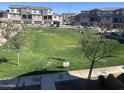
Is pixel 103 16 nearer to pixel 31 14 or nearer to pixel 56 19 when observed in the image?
pixel 56 19

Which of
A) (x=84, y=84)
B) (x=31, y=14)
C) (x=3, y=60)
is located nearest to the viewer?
(x=84, y=84)

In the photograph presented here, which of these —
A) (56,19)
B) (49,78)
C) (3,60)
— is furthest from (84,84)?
(56,19)

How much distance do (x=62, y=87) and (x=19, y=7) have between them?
63336 mm

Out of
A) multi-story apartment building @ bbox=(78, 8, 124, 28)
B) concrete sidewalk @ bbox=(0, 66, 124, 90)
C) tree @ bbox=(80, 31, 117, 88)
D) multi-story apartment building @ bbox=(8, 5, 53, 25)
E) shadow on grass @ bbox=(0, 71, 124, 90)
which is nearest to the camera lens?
shadow on grass @ bbox=(0, 71, 124, 90)

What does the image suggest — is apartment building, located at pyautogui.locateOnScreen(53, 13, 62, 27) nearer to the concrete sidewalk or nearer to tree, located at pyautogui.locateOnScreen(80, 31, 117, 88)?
tree, located at pyautogui.locateOnScreen(80, 31, 117, 88)

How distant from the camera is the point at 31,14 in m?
75.7

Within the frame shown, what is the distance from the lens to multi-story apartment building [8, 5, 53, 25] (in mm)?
68812

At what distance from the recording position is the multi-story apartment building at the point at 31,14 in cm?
6881

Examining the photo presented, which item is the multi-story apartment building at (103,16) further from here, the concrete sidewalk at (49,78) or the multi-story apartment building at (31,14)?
the concrete sidewalk at (49,78)

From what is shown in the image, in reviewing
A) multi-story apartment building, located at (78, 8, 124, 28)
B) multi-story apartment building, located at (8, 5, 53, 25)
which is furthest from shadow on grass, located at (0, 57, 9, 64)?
multi-story apartment building, located at (78, 8, 124, 28)

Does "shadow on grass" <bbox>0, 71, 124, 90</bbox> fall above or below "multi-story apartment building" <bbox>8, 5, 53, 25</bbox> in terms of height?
below

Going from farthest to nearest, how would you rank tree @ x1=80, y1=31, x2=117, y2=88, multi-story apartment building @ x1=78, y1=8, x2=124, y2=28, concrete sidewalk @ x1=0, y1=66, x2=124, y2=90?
multi-story apartment building @ x1=78, y1=8, x2=124, y2=28 < tree @ x1=80, y1=31, x2=117, y2=88 < concrete sidewalk @ x1=0, y1=66, x2=124, y2=90

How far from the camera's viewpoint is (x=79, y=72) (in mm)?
15766

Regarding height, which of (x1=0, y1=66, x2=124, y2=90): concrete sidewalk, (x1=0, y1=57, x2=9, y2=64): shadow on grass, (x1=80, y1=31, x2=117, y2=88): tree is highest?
(x1=80, y1=31, x2=117, y2=88): tree
